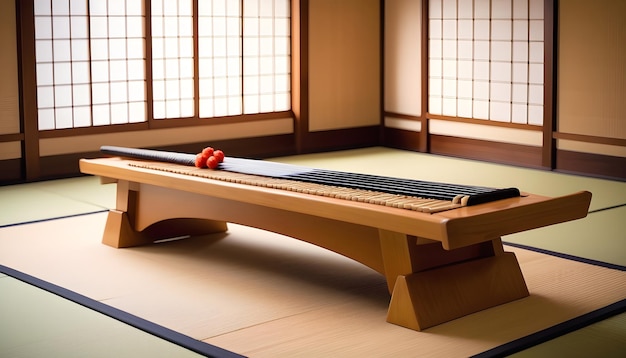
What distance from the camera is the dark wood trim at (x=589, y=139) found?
21.4ft

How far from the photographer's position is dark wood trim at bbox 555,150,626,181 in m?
6.53

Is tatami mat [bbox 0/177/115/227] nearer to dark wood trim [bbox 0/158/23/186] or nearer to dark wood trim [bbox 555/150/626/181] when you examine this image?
dark wood trim [bbox 0/158/23/186]

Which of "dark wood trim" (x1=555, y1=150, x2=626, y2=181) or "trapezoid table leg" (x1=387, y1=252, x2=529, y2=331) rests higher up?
"dark wood trim" (x1=555, y1=150, x2=626, y2=181)

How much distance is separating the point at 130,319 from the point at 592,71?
4368 mm

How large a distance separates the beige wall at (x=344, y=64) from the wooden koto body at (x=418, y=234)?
157 inches

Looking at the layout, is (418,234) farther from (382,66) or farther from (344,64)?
(382,66)

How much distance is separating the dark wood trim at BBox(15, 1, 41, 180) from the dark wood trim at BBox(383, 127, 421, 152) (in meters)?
3.22

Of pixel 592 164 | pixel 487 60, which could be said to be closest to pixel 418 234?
pixel 592 164

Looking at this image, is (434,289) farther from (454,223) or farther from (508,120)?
(508,120)

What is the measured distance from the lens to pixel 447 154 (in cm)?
786

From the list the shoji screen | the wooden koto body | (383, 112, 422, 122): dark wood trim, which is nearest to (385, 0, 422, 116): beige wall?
(383, 112, 422, 122): dark wood trim

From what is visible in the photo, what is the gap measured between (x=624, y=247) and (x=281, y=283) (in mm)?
1747

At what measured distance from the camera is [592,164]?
6.70m

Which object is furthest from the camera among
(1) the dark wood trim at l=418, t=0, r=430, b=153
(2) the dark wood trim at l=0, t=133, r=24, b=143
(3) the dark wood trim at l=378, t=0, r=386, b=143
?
(3) the dark wood trim at l=378, t=0, r=386, b=143
